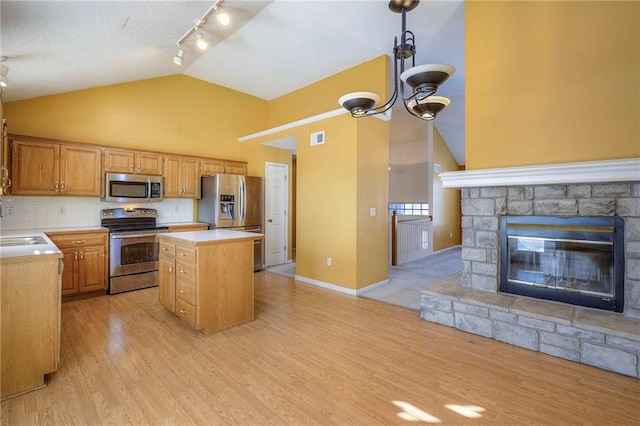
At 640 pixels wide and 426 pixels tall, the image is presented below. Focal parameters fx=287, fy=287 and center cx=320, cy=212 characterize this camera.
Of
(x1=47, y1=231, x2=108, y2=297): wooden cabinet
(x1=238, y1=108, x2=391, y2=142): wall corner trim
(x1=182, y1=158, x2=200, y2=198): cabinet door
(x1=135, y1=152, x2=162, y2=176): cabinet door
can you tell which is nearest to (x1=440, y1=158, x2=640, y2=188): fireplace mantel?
(x1=238, y1=108, x2=391, y2=142): wall corner trim

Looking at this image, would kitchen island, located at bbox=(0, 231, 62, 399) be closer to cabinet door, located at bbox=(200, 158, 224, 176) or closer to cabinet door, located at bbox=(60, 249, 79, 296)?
cabinet door, located at bbox=(60, 249, 79, 296)

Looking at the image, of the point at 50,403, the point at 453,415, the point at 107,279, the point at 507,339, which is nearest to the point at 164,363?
the point at 50,403

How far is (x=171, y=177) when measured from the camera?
16.0 feet

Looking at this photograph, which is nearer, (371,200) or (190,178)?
(371,200)

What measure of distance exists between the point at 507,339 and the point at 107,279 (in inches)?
193

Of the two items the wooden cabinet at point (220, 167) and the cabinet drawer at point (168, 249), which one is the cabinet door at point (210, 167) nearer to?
the wooden cabinet at point (220, 167)

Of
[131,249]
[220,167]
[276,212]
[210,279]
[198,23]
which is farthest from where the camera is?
[276,212]

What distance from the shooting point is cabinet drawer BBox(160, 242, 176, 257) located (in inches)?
125

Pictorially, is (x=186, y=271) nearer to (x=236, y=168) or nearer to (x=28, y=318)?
(x=28, y=318)

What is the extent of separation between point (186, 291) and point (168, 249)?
1.97ft

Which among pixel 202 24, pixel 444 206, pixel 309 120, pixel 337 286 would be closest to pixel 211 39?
pixel 202 24

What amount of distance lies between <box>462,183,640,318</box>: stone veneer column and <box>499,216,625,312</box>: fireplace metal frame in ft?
0.13

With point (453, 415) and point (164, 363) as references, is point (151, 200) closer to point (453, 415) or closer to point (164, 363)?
point (164, 363)

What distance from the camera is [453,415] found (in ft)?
5.80
